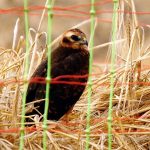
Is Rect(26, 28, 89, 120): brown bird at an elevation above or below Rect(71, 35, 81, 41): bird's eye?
below

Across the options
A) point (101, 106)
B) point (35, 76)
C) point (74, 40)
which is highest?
point (74, 40)

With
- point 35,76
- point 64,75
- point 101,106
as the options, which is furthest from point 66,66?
point 101,106

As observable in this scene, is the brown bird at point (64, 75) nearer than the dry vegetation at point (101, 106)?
No

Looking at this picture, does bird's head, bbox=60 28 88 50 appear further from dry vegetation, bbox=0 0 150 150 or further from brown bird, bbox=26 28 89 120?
dry vegetation, bbox=0 0 150 150

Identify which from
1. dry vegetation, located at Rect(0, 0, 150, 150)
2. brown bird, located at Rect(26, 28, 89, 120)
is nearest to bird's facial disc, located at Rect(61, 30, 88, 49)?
brown bird, located at Rect(26, 28, 89, 120)

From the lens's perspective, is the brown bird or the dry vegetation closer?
the dry vegetation

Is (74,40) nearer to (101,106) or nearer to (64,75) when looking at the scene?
(64,75)

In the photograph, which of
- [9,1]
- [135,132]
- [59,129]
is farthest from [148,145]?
[9,1]

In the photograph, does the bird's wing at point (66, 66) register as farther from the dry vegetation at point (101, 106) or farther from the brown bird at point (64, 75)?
the dry vegetation at point (101, 106)

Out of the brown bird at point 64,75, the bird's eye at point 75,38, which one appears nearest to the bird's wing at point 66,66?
the brown bird at point 64,75
